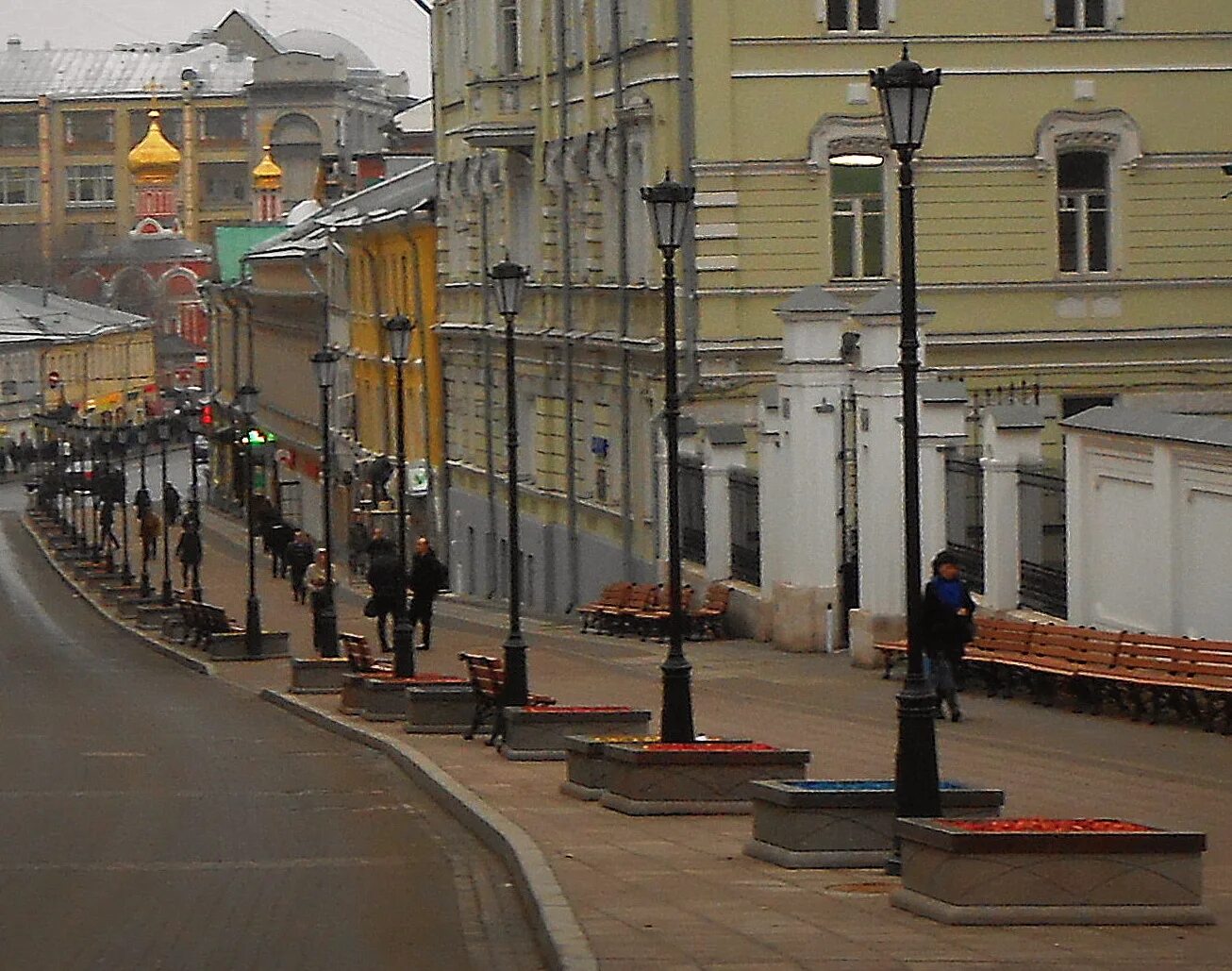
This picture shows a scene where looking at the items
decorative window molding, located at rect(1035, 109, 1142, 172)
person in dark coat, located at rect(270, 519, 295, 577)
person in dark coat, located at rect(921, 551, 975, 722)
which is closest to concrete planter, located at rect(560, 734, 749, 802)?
person in dark coat, located at rect(921, 551, 975, 722)

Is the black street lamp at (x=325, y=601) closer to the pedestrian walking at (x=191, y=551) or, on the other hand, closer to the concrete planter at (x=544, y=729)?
the pedestrian walking at (x=191, y=551)

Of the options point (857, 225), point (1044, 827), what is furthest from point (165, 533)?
point (1044, 827)

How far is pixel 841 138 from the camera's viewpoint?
34.7 m

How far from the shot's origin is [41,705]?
30594 millimetres

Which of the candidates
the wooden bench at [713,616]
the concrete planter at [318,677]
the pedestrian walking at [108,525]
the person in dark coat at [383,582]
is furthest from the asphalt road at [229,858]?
the pedestrian walking at [108,525]

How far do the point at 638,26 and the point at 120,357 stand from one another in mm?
94624

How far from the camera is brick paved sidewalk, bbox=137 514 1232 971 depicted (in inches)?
402

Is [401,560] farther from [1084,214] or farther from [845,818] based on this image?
[845,818]

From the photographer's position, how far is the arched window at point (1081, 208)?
1406 inches

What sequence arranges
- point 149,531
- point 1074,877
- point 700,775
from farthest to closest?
point 149,531
point 700,775
point 1074,877

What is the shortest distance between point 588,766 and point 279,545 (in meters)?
41.9

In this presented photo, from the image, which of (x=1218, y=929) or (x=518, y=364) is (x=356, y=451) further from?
(x=1218, y=929)

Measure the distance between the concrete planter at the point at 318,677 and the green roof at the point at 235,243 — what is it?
2378 inches

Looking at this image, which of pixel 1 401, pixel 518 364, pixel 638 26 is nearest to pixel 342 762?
pixel 638 26
